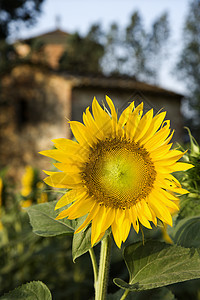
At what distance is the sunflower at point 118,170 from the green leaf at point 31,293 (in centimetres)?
21

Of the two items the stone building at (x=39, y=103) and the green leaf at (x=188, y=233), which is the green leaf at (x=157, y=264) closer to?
the green leaf at (x=188, y=233)

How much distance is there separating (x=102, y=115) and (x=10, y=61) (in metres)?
11.9

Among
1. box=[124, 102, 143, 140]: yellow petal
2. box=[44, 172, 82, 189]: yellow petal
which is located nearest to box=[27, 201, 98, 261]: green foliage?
box=[44, 172, 82, 189]: yellow petal

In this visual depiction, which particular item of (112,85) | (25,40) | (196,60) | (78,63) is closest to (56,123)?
(112,85)

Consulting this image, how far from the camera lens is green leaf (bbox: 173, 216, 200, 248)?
75 cm

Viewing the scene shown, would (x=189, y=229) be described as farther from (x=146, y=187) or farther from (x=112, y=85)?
(x=112, y=85)

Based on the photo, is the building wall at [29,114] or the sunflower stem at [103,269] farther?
the building wall at [29,114]

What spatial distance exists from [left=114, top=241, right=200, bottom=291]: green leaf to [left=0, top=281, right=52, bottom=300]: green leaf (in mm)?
177

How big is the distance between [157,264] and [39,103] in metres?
11.3

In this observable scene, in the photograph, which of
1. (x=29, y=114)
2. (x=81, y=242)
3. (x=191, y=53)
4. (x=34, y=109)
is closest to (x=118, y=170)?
(x=81, y=242)

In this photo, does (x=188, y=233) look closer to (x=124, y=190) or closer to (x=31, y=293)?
(x=124, y=190)

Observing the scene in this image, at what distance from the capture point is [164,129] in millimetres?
660

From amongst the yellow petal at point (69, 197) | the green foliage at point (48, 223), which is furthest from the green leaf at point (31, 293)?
the yellow petal at point (69, 197)

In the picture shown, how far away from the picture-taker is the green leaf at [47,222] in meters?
0.77
